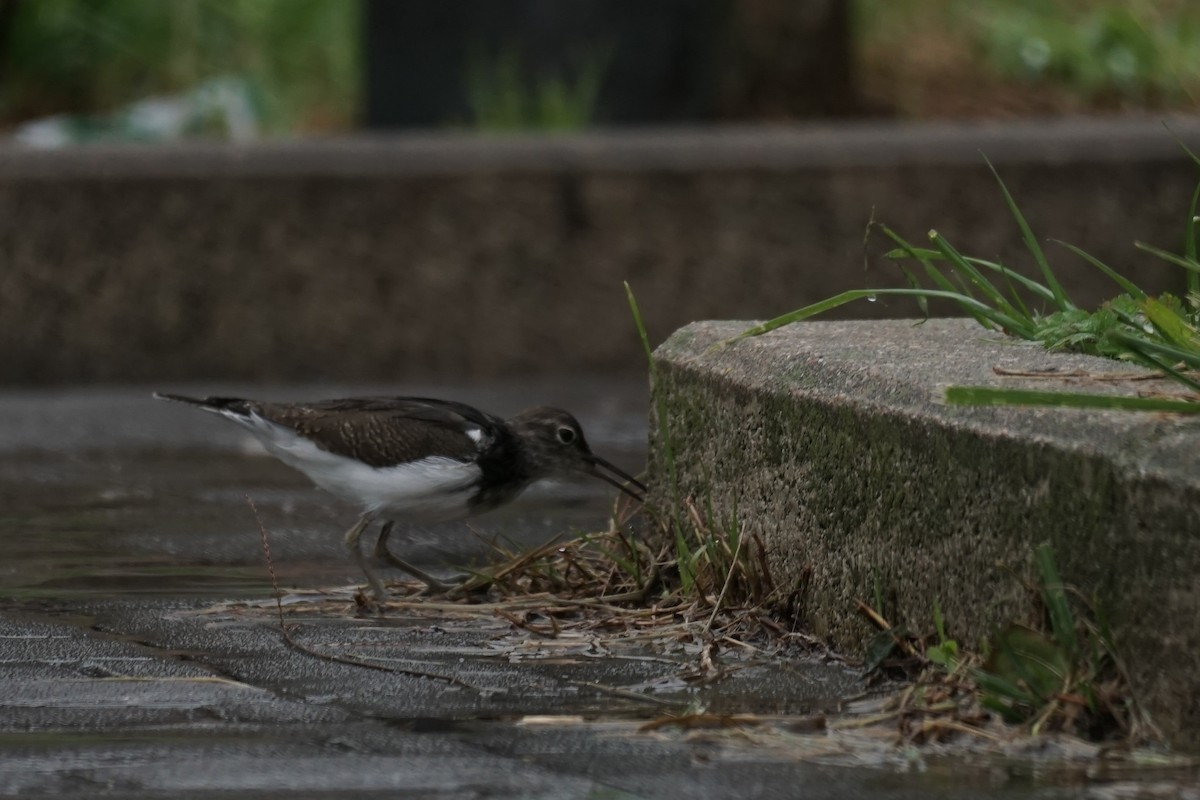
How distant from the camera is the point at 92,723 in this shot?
3514 mm

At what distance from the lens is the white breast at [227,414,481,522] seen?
5398mm

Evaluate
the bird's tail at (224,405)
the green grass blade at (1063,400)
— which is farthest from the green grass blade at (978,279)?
the bird's tail at (224,405)

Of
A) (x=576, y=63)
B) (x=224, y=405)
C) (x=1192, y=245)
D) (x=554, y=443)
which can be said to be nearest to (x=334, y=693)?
(x=1192, y=245)

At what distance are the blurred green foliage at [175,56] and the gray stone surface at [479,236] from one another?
2637mm

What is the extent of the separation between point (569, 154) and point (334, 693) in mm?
6115

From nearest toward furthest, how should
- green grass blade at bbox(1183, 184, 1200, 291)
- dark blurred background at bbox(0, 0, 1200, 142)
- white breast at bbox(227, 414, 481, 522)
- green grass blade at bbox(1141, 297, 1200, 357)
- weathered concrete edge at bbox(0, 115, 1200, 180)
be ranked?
green grass blade at bbox(1141, 297, 1200, 357)
green grass blade at bbox(1183, 184, 1200, 291)
white breast at bbox(227, 414, 481, 522)
weathered concrete edge at bbox(0, 115, 1200, 180)
dark blurred background at bbox(0, 0, 1200, 142)

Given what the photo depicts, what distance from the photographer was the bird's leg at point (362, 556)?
5016 mm

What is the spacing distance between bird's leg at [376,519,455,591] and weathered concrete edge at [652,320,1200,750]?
Result: 2.08 feet

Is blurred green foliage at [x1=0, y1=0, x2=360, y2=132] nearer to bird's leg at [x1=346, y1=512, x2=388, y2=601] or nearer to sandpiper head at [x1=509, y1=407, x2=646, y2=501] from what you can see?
sandpiper head at [x1=509, y1=407, x2=646, y2=501]

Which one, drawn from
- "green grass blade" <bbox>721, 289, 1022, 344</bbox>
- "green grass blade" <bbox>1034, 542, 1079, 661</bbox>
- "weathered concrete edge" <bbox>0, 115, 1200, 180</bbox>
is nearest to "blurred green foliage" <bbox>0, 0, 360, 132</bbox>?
"weathered concrete edge" <bbox>0, 115, 1200, 180</bbox>

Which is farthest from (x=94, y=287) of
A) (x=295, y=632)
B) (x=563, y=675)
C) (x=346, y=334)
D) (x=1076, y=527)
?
(x=1076, y=527)

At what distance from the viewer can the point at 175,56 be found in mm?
13398

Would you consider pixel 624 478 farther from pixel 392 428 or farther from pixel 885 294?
pixel 885 294

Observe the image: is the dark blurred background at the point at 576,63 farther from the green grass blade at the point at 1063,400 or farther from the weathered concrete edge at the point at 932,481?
the green grass blade at the point at 1063,400
